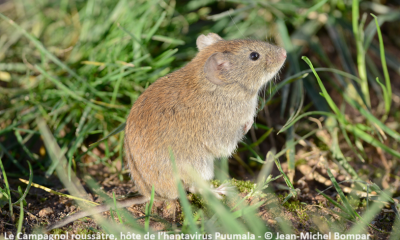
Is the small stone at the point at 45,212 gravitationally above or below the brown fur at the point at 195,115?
below

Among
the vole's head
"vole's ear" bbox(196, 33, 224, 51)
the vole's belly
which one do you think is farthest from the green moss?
"vole's ear" bbox(196, 33, 224, 51)

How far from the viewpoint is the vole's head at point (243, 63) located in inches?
130

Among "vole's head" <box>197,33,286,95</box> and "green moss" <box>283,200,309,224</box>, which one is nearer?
"green moss" <box>283,200,309,224</box>

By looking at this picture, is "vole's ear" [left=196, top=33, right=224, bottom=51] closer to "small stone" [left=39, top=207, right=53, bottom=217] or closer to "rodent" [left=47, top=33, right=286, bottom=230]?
"rodent" [left=47, top=33, right=286, bottom=230]

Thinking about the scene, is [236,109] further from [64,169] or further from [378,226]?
[64,169]

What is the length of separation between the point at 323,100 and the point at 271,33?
146cm

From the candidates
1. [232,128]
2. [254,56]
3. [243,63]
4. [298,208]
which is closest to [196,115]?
[232,128]

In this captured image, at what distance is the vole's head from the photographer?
10.9 ft

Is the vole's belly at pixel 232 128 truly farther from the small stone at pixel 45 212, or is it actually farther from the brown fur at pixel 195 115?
the small stone at pixel 45 212

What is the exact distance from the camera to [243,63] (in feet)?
11.2

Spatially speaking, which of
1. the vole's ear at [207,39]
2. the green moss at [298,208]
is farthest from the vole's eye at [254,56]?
the green moss at [298,208]

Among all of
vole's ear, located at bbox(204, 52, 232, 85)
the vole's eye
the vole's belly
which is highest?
the vole's eye

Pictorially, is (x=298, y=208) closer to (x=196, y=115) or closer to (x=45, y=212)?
(x=196, y=115)

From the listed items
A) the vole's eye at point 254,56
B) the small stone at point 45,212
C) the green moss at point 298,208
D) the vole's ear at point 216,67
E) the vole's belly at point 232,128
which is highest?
the vole's eye at point 254,56
